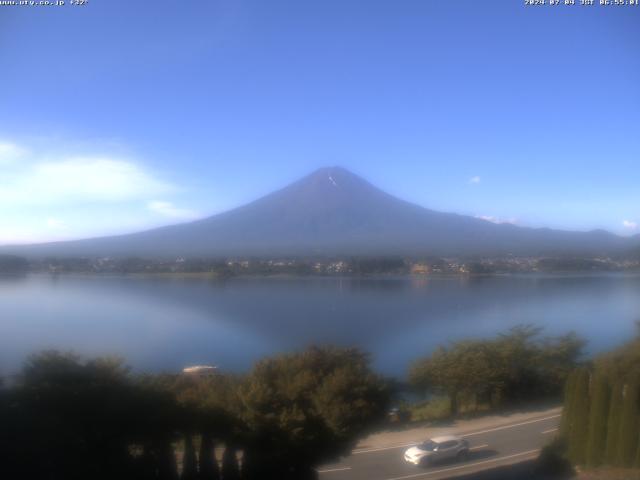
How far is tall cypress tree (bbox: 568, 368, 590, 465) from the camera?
15.3 ft

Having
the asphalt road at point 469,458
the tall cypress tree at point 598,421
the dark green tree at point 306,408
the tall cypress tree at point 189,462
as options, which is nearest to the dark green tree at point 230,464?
the dark green tree at point 306,408

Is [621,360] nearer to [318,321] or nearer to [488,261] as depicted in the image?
[318,321]

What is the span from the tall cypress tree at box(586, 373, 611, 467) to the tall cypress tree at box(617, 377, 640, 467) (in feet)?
0.45

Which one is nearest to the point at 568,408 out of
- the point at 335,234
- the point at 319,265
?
the point at 319,265

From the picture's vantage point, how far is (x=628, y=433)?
4.74 metres

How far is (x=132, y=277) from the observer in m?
7.99

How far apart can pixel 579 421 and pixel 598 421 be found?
0.17 meters

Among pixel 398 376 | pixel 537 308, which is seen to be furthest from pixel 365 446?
pixel 537 308

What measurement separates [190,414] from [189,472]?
427 millimetres

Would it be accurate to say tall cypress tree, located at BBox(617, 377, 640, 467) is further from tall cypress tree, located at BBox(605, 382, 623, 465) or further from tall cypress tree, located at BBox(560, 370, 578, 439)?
tall cypress tree, located at BBox(560, 370, 578, 439)

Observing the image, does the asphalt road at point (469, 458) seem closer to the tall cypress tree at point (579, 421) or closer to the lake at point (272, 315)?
the tall cypress tree at point (579, 421)

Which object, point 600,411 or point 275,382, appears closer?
point 275,382

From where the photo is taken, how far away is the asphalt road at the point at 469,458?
416cm

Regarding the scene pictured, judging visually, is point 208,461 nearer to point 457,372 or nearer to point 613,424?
point 457,372
